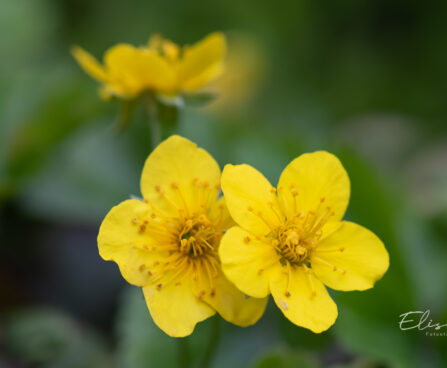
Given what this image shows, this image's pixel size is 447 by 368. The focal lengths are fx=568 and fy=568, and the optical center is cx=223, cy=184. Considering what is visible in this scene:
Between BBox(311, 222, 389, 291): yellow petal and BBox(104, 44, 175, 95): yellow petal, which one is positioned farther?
BBox(104, 44, 175, 95): yellow petal

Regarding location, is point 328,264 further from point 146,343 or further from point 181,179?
point 146,343

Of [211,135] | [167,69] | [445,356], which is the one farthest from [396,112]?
[167,69]

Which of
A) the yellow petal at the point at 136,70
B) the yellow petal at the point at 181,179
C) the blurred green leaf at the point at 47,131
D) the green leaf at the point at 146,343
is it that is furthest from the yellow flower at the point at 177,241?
the blurred green leaf at the point at 47,131

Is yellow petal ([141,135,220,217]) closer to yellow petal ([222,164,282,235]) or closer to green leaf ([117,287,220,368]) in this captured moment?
yellow petal ([222,164,282,235])

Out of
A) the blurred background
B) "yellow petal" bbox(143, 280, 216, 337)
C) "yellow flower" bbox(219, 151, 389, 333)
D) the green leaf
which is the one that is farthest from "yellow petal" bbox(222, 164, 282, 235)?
the green leaf

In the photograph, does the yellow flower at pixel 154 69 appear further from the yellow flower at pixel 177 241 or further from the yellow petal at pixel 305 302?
the yellow petal at pixel 305 302
